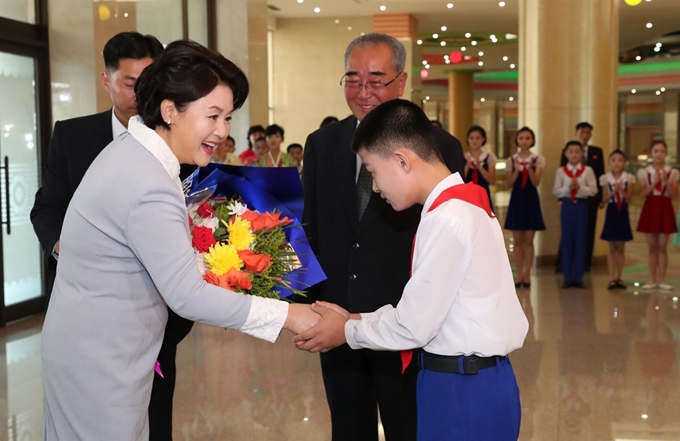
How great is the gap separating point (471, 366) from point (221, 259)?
2.31 ft

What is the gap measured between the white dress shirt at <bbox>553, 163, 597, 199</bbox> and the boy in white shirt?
7175 millimetres

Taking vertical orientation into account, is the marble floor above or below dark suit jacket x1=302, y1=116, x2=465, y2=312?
below

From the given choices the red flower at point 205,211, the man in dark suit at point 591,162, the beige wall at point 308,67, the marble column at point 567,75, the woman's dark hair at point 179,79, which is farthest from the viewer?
the beige wall at point 308,67

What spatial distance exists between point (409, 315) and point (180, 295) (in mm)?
583

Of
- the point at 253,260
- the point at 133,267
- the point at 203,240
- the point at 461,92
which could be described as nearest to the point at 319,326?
the point at 253,260

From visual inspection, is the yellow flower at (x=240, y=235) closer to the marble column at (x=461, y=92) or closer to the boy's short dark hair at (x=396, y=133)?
the boy's short dark hair at (x=396, y=133)

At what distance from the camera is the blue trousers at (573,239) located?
8945mm

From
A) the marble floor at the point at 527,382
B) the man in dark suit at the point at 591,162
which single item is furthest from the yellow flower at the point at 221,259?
the man in dark suit at the point at 591,162

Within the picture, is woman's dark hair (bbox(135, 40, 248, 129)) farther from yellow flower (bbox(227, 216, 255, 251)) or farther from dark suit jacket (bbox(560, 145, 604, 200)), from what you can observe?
dark suit jacket (bbox(560, 145, 604, 200))

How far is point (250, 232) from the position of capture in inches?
91.0

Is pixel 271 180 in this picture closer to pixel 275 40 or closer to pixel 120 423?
pixel 120 423

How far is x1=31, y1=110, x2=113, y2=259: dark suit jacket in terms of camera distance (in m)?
2.69

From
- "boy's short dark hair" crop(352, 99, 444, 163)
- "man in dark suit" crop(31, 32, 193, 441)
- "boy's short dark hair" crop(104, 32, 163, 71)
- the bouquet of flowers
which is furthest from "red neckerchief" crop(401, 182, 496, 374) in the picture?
"boy's short dark hair" crop(104, 32, 163, 71)

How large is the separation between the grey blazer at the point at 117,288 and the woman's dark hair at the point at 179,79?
70 mm
